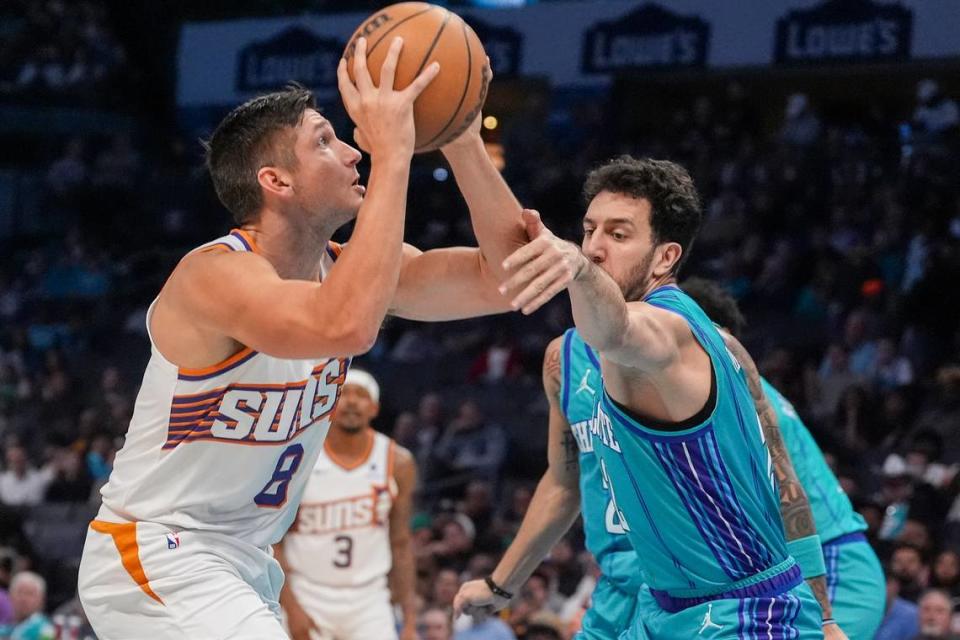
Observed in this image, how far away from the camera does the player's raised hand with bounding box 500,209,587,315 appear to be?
2891 millimetres

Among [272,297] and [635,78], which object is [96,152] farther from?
[272,297]

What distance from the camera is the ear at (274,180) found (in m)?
3.59

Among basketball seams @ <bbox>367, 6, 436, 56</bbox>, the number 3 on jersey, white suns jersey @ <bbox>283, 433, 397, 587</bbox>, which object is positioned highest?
basketball seams @ <bbox>367, 6, 436, 56</bbox>

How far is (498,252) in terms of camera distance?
3637 mm

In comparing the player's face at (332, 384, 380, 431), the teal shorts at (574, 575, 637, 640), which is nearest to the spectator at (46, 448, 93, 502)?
the player's face at (332, 384, 380, 431)

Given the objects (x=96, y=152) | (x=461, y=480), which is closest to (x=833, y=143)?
(x=461, y=480)

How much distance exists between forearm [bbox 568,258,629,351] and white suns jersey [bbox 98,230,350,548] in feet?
2.57

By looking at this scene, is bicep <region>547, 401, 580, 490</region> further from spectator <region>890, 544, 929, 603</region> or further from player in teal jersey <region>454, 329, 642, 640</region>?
spectator <region>890, 544, 929, 603</region>

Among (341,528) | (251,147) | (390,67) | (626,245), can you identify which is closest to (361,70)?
(390,67)

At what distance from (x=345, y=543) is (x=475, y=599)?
107 inches

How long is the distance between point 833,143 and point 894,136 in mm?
633

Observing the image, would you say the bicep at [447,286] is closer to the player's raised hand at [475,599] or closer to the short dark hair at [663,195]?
the short dark hair at [663,195]

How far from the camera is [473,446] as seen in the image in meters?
12.1

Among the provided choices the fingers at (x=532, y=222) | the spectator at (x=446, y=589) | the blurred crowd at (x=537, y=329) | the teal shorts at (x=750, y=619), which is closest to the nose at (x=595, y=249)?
the fingers at (x=532, y=222)
